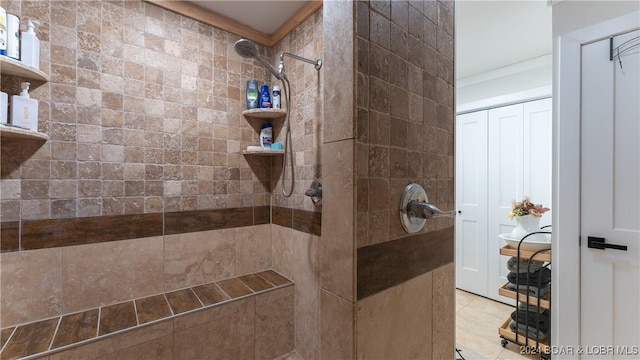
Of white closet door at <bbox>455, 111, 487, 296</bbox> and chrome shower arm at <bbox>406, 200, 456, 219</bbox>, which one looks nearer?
chrome shower arm at <bbox>406, 200, 456, 219</bbox>

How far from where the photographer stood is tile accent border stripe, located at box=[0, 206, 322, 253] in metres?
1.17

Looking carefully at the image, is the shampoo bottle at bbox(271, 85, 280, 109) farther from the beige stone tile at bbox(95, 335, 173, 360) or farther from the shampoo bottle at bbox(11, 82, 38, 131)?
the beige stone tile at bbox(95, 335, 173, 360)

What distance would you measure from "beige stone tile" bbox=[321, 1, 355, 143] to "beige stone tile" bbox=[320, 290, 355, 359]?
42 centimetres

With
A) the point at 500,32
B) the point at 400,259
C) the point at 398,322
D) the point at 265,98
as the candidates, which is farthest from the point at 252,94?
the point at 500,32

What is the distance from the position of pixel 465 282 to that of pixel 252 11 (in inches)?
124

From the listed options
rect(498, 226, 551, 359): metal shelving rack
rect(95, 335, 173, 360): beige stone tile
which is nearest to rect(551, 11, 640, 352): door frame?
rect(498, 226, 551, 359): metal shelving rack

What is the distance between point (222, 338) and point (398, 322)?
1.12 meters

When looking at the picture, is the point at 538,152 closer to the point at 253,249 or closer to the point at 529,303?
the point at 529,303

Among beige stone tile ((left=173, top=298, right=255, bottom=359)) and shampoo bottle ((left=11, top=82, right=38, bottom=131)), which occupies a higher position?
shampoo bottle ((left=11, top=82, right=38, bottom=131))

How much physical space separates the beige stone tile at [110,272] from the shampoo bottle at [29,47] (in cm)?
89

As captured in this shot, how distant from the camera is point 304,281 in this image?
1.58 metres

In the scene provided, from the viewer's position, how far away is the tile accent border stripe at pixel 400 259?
0.63m

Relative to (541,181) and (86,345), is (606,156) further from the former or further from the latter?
(86,345)

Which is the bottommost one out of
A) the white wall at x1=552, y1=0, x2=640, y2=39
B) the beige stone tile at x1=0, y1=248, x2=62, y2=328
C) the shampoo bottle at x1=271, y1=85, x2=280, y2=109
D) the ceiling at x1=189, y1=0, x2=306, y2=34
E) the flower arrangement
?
the beige stone tile at x1=0, y1=248, x2=62, y2=328
